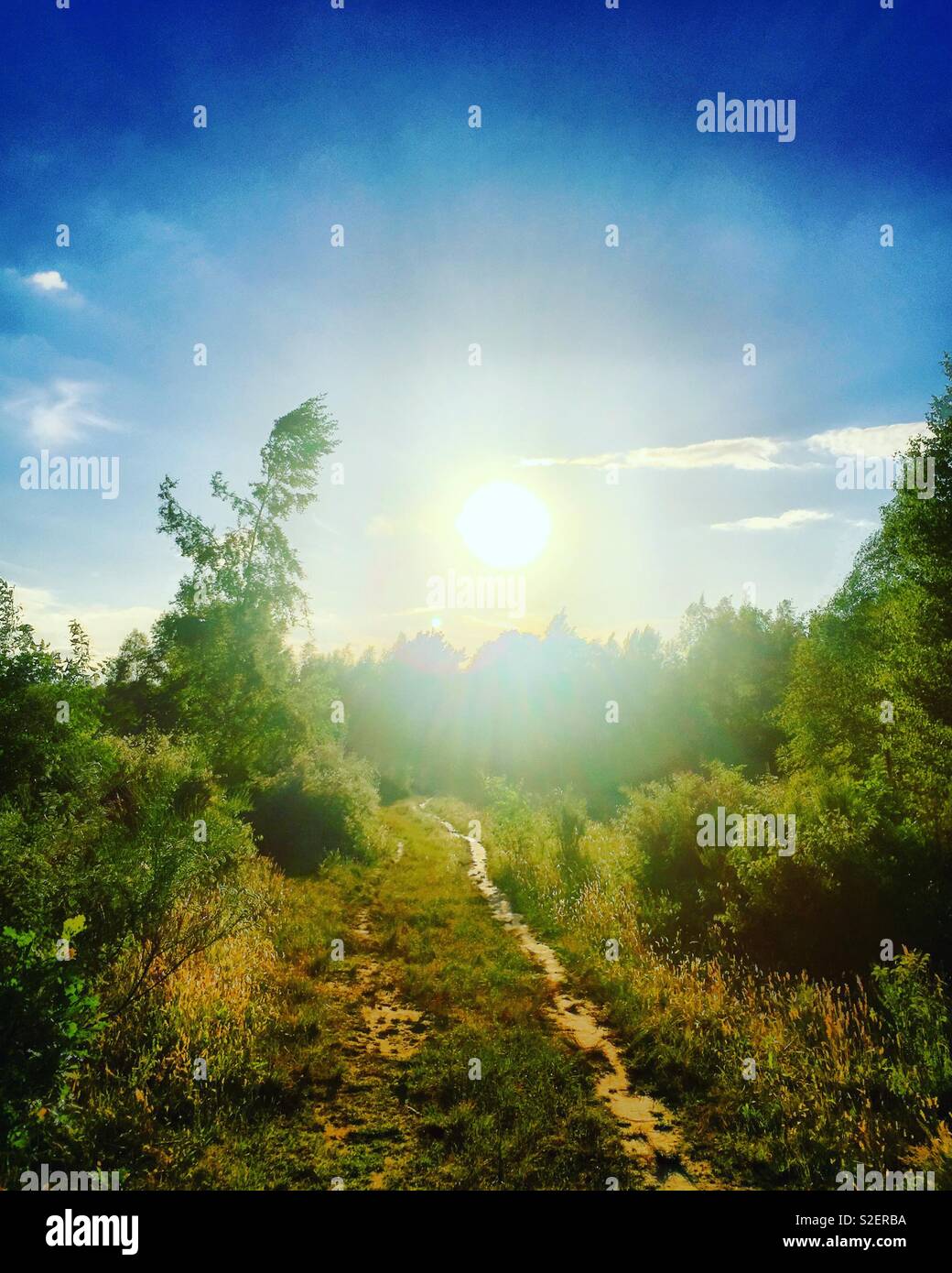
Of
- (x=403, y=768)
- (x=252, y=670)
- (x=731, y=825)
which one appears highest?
(x=252, y=670)

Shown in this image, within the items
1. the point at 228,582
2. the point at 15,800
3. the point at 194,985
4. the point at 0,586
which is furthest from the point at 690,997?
the point at 228,582

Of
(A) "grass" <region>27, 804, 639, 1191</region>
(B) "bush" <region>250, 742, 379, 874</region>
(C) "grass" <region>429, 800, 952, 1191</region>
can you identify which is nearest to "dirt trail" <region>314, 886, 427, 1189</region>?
(A) "grass" <region>27, 804, 639, 1191</region>

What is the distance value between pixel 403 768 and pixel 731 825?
158 ft

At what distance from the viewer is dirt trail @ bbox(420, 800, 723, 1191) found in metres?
5.69

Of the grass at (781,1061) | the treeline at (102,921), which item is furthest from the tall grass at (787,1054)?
the treeline at (102,921)

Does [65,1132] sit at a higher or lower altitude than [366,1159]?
higher

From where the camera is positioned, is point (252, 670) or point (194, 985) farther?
Answer: point (252, 670)

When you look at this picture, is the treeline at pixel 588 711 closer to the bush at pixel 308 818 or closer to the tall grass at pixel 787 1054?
the bush at pixel 308 818

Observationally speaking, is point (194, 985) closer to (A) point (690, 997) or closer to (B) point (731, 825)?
(A) point (690, 997)

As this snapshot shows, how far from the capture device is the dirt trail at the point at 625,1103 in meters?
5.69

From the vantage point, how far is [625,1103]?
6.94m

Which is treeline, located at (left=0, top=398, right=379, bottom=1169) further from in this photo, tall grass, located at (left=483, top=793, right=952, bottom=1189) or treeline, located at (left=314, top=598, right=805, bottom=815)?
treeline, located at (left=314, top=598, right=805, bottom=815)

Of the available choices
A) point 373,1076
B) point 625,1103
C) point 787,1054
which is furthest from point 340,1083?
point 787,1054

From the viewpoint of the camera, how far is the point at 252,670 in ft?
67.4
